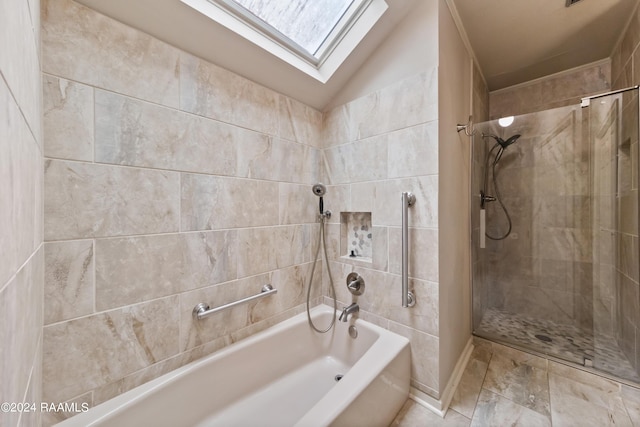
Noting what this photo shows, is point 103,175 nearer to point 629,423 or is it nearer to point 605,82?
point 629,423

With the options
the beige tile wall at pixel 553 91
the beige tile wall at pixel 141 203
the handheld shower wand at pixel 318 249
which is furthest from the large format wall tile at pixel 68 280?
the beige tile wall at pixel 553 91

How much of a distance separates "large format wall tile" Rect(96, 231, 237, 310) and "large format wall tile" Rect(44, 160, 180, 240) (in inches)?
2.3

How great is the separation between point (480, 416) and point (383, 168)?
1399 mm

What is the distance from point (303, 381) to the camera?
4.59 feet

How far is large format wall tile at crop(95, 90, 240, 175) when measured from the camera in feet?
2.92

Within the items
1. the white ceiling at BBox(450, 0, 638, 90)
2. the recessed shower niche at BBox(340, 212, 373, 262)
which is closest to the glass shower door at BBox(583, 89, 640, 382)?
the white ceiling at BBox(450, 0, 638, 90)

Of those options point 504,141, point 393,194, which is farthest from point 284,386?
point 504,141

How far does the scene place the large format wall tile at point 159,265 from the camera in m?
0.88

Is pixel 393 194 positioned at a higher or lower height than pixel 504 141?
lower

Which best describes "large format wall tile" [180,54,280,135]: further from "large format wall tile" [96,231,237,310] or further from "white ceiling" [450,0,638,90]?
"white ceiling" [450,0,638,90]

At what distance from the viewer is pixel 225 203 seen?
3.98 ft

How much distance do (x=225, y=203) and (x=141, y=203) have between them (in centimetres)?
35

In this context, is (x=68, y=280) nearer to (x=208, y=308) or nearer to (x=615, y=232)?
(x=208, y=308)

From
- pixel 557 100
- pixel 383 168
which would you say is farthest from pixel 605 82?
pixel 383 168
